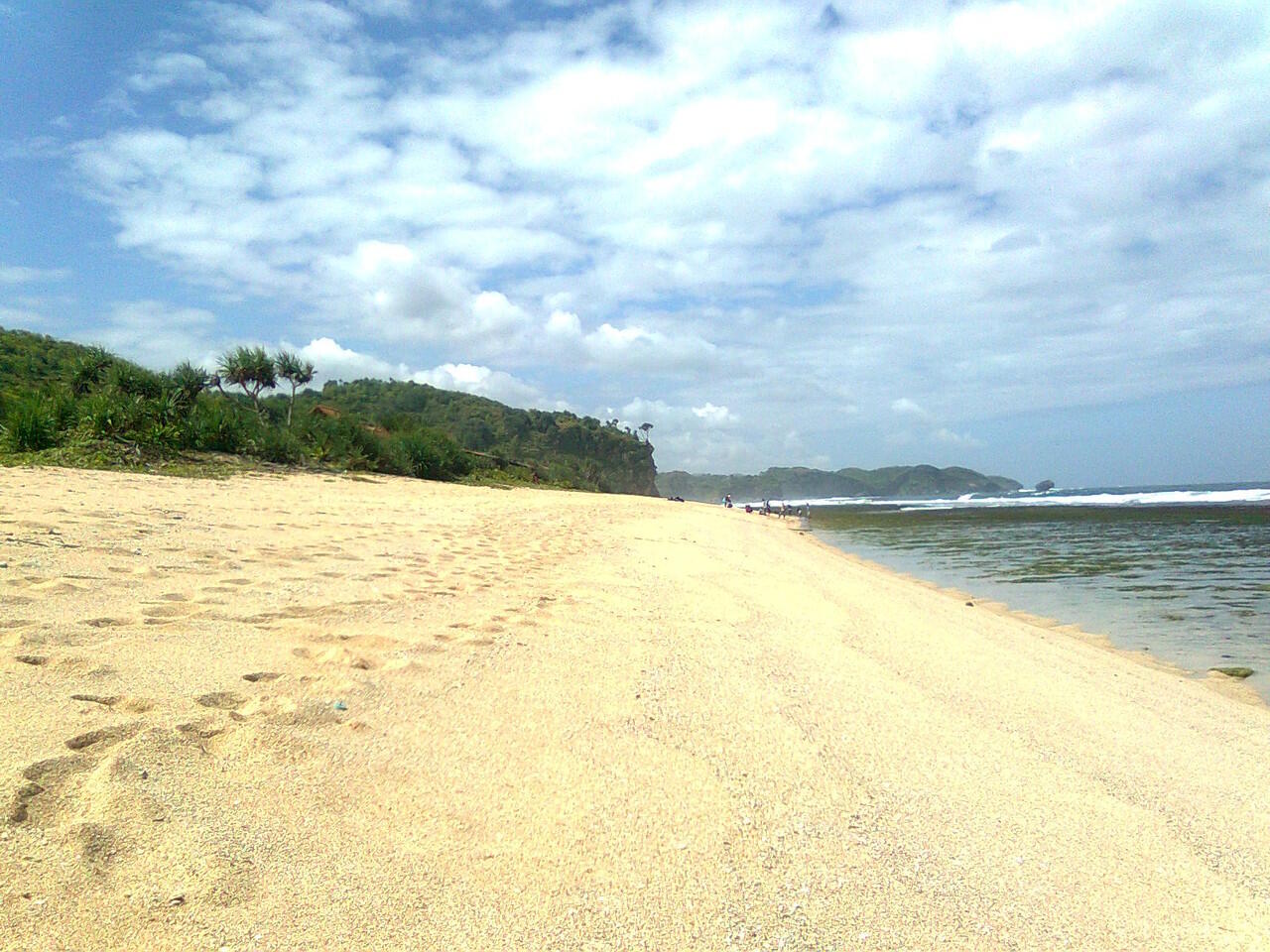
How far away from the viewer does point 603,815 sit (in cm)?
262

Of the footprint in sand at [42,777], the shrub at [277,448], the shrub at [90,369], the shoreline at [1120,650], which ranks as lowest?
the shoreline at [1120,650]

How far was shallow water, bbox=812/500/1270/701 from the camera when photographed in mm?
8894

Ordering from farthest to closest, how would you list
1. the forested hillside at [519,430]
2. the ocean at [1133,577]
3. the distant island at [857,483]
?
the distant island at [857,483]
the forested hillside at [519,430]
the ocean at [1133,577]

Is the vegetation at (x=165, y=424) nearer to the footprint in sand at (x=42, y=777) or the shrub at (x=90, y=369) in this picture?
the shrub at (x=90, y=369)

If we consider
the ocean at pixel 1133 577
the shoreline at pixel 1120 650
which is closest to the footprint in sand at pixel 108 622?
the shoreline at pixel 1120 650

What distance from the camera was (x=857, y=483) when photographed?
155125mm

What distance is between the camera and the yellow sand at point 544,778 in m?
2.00

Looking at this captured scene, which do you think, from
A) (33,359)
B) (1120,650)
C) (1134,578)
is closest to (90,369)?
(33,359)

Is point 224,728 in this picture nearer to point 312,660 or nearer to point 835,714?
point 312,660

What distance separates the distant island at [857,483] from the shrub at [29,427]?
A: 122m

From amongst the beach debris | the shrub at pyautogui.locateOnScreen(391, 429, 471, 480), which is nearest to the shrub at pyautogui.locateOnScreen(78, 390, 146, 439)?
the shrub at pyautogui.locateOnScreen(391, 429, 471, 480)

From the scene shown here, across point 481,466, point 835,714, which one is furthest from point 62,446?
point 481,466

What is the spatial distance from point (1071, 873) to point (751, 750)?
126cm

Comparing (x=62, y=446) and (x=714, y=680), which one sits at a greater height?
(x=62, y=446)
